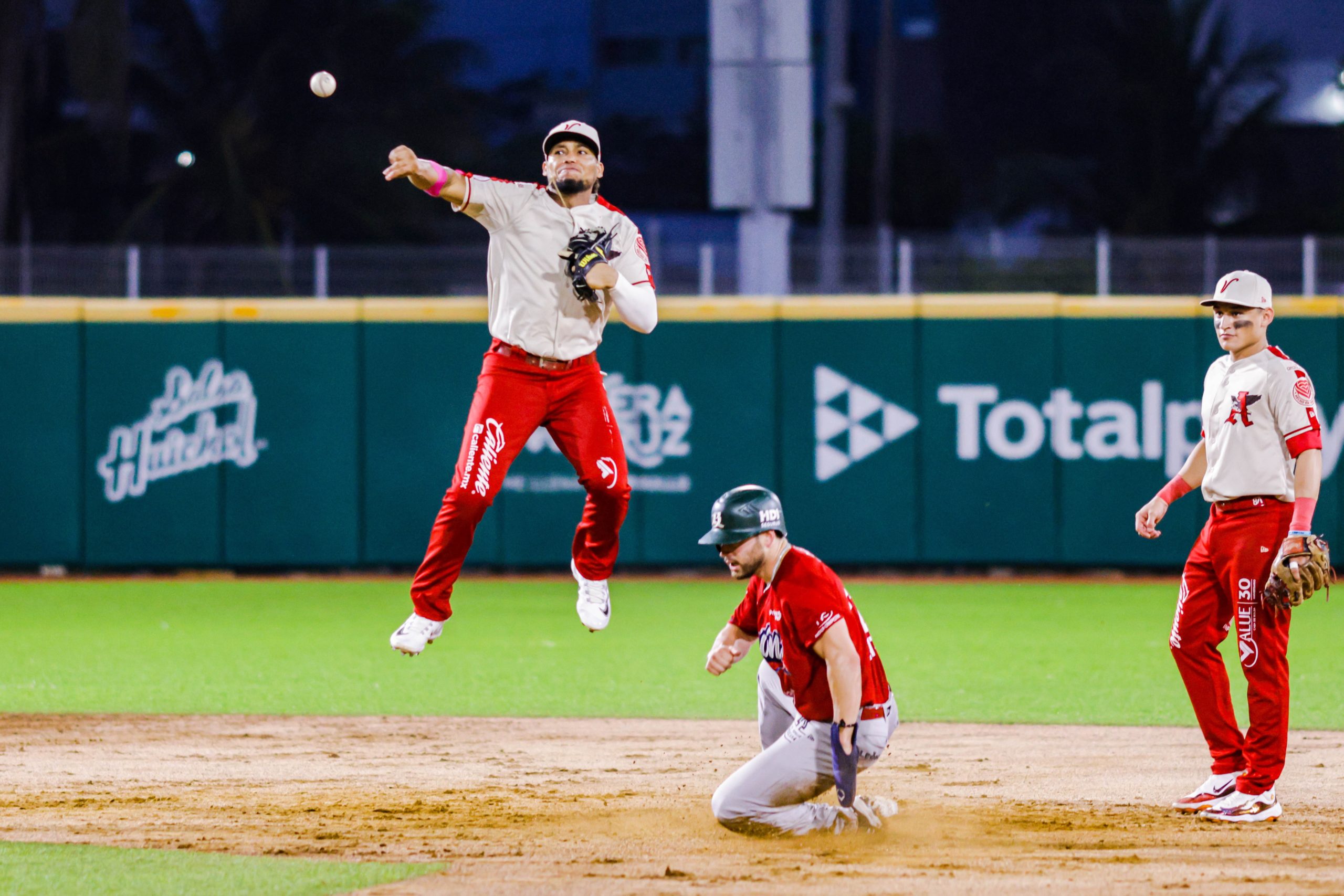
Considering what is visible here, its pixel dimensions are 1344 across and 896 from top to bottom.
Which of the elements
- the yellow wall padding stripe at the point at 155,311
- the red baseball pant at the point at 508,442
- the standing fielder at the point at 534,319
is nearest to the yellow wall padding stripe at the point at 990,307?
the yellow wall padding stripe at the point at 155,311

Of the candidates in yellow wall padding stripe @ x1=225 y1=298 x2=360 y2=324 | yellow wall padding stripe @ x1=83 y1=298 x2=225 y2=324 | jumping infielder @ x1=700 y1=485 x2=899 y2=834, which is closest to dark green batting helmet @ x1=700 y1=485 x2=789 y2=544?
jumping infielder @ x1=700 y1=485 x2=899 y2=834

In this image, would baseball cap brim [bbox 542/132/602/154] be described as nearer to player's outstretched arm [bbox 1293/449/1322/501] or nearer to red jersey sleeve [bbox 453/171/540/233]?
red jersey sleeve [bbox 453/171/540/233]

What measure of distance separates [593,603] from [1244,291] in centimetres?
304

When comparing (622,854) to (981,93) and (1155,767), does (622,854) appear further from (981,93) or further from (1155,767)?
(981,93)

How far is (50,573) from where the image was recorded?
16.3 m

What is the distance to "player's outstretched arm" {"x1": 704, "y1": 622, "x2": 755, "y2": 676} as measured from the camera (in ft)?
20.7

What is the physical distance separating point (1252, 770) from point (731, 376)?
955 centimetres

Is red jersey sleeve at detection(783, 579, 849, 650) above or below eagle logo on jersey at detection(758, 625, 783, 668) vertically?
above

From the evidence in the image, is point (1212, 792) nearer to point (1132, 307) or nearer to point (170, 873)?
point (170, 873)

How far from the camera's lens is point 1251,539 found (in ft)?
20.9

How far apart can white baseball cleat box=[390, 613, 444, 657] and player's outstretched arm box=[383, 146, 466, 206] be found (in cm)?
171

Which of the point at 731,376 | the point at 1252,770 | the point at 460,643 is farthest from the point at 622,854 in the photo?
the point at 731,376

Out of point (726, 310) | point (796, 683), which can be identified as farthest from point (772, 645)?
point (726, 310)

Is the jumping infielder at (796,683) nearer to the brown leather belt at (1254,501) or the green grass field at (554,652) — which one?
the brown leather belt at (1254,501)
